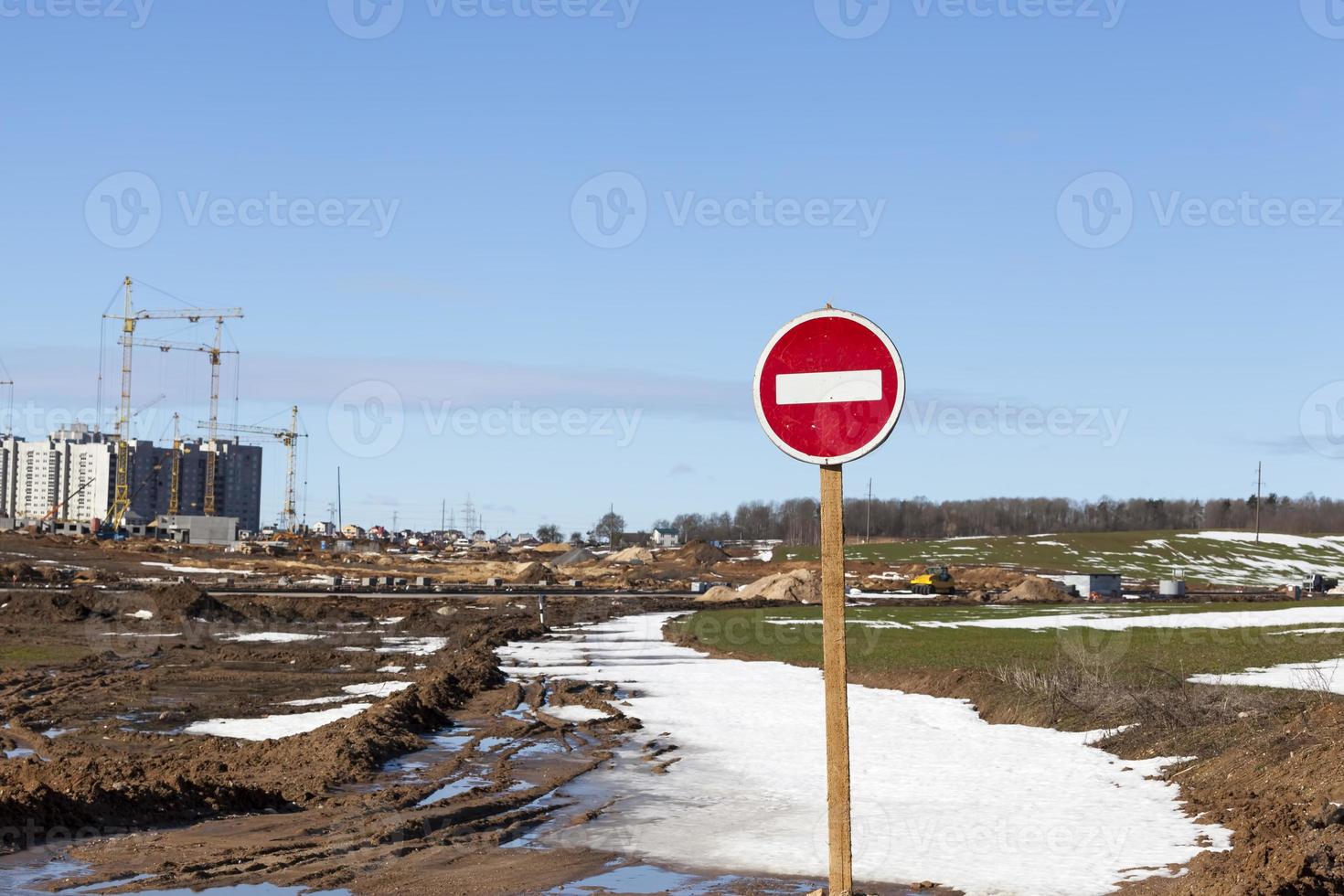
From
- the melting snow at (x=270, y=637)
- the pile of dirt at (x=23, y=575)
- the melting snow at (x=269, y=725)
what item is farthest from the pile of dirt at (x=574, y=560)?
the melting snow at (x=269, y=725)

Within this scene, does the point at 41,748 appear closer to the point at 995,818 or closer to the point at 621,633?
the point at 995,818

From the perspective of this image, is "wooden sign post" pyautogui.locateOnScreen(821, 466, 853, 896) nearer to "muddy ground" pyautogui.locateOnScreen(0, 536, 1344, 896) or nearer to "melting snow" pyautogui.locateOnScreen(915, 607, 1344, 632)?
A: "muddy ground" pyautogui.locateOnScreen(0, 536, 1344, 896)

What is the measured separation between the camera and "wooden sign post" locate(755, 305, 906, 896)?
243 inches

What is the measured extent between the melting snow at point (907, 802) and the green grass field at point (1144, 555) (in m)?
99.5

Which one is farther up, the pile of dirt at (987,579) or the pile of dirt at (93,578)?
the pile of dirt at (93,578)

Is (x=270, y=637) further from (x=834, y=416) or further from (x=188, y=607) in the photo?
(x=834, y=416)

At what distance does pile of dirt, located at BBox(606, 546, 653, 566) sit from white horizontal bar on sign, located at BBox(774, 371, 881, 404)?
13135cm

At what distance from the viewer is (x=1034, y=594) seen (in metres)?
82.0

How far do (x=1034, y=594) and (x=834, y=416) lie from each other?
79257mm

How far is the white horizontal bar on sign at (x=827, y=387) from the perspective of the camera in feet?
20.7

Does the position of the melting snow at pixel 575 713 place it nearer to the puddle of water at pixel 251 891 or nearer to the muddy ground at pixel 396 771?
the muddy ground at pixel 396 771

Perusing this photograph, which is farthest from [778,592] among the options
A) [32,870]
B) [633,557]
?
[633,557]

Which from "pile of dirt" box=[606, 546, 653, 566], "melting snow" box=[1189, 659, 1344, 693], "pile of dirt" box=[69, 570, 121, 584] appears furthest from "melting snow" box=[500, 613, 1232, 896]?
"pile of dirt" box=[606, 546, 653, 566]

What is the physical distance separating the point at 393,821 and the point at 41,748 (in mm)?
9200
